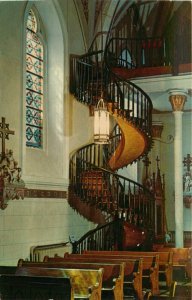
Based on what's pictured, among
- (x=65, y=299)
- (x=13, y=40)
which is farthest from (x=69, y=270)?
(x=13, y=40)

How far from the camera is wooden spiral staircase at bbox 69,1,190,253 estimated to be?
45.2ft

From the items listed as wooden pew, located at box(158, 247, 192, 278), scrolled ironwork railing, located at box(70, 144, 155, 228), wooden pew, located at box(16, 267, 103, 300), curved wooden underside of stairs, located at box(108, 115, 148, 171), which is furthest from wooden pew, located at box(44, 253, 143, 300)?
curved wooden underside of stairs, located at box(108, 115, 148, 171)

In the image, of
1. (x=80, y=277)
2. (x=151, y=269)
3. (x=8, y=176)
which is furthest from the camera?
(x=8, y=176)

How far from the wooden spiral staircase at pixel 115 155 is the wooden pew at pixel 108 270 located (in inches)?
157

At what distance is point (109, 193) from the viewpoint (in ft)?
46.0

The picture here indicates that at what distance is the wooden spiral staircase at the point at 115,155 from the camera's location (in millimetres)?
13773

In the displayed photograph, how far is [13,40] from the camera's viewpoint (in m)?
12.3

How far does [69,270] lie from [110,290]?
40.9 inches

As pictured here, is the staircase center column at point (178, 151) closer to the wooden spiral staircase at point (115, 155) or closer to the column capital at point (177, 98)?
the column capital at point (177, 98)

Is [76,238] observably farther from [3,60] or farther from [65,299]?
[65,299]

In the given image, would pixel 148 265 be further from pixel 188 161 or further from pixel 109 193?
pixel 188 161

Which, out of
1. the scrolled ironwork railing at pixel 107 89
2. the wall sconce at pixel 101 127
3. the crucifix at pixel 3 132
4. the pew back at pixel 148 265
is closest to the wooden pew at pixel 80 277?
the pew back at pixel 148 265

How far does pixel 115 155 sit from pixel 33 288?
25.1 ft

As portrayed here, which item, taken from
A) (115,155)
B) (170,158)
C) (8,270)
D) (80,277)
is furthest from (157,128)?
(80,277)
